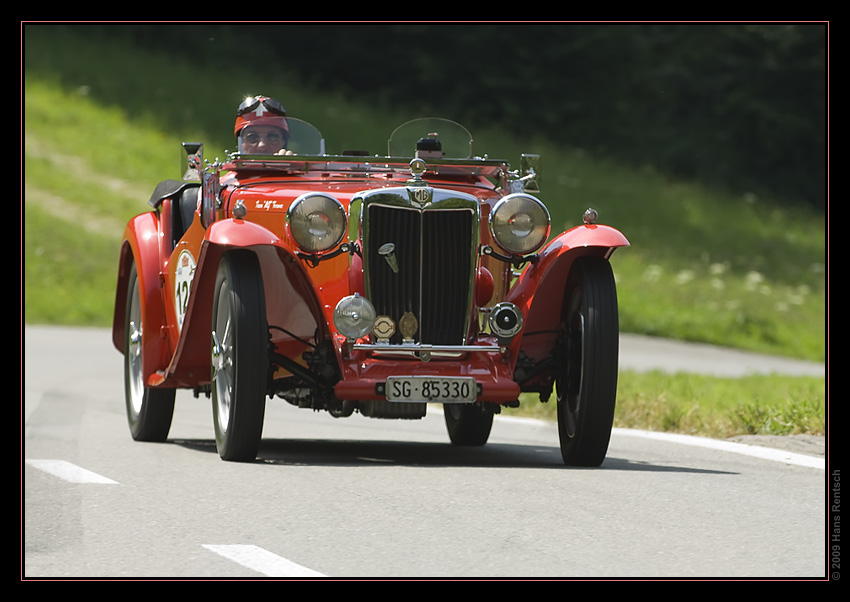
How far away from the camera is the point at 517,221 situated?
8.85 m

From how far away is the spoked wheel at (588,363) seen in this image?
27.6 ft

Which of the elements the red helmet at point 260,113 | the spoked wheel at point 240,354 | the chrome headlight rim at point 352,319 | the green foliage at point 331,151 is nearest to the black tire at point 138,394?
the red helmet at point 260,113

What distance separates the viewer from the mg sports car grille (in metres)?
8.69

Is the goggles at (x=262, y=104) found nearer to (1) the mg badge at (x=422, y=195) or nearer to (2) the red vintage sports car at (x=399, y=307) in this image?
(2) the red vintage sports car at (x=399, y=307)

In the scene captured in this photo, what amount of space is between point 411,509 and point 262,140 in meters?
4.01

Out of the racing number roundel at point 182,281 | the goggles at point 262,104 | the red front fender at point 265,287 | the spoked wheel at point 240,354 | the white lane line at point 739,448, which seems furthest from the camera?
the goggles at point 262,104

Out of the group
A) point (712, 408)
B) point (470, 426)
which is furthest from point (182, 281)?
point (712, 408)

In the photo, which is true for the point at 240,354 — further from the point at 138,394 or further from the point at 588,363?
the point at 138,394

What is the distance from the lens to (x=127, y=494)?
7633 millimetres

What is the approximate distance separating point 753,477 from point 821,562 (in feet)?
8.22

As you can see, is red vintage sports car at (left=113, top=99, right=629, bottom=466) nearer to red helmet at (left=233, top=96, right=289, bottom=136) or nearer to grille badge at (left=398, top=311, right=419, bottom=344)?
grille badge at (left=398, top=311, right=419, bottom=344)

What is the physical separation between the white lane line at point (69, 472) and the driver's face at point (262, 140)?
2476 millimetres
